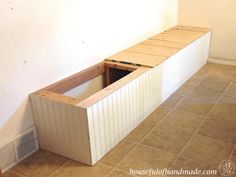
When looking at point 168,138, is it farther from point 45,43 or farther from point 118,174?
point 45,43

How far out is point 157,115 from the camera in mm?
2547

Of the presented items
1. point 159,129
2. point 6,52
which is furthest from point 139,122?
point 6,52

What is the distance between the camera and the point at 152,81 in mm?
2465

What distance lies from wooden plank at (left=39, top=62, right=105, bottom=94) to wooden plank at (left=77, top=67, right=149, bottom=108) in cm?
32

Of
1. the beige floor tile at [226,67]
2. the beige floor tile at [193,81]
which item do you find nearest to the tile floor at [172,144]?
the beige floor tile at [193,81]

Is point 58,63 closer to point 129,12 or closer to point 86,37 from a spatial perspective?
point 86,37

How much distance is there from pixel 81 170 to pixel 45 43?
88cm

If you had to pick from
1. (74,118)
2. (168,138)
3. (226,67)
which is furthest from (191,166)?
(226,67)

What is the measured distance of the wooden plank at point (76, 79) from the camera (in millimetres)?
2133

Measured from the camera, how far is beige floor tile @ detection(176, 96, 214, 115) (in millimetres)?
2602

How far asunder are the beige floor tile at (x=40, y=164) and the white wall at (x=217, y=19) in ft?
8.44

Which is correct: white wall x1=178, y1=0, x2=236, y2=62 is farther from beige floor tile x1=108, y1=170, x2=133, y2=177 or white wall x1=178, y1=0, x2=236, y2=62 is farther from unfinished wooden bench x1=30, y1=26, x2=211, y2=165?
beige floor tile x1=108, y1=170, x2=133, y2=177

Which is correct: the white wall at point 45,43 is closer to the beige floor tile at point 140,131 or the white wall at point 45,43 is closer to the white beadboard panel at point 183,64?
the white beadboard panel at point 183,64

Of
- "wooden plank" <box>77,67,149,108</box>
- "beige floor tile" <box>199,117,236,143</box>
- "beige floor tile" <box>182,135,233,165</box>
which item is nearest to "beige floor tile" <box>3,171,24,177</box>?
"wooden plank" <box>77,67,149,108</box>
